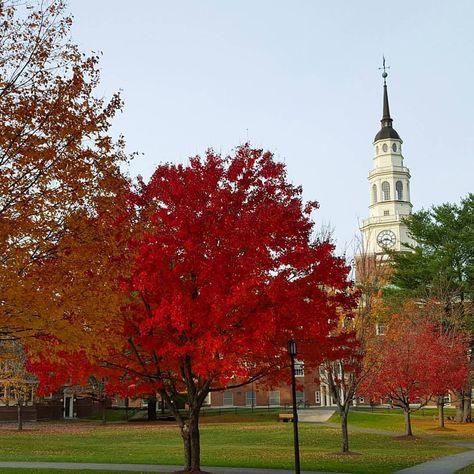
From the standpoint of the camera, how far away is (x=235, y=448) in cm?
3091

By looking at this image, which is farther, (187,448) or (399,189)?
(399,189)

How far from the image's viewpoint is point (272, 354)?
1848 centimetres

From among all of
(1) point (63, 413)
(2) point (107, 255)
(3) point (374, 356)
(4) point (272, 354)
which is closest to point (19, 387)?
(1) point (63, 413)

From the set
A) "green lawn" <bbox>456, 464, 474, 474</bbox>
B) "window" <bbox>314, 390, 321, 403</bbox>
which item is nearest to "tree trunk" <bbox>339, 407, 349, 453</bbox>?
"green lawn" <bbox>456, 464, 474, 474</bbox>

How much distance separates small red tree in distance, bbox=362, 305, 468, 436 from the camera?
38812 mm

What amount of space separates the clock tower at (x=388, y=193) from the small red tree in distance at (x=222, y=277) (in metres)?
75.0

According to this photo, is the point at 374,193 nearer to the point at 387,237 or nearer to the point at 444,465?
the point at 387,237

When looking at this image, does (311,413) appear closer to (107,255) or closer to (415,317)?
(415,317)

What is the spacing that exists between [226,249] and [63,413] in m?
54.6

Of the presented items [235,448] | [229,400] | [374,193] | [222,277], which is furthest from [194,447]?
[374,193]

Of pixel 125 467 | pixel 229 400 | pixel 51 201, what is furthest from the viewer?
pixel 229 400

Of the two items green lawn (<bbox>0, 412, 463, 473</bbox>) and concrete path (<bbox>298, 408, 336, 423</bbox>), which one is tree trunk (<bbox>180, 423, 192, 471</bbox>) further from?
concrete path (<bbox>298, 408, 336, 423</bbox>)

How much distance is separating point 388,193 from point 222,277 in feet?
267

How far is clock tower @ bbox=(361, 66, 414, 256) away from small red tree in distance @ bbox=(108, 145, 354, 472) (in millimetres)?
75031
